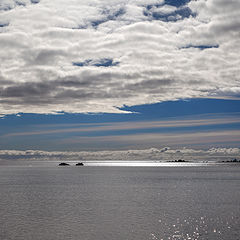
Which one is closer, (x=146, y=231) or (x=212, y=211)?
(x=146, y=231)

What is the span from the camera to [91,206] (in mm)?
78938

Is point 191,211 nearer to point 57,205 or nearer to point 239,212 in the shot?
point 239,212

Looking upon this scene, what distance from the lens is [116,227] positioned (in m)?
54.9

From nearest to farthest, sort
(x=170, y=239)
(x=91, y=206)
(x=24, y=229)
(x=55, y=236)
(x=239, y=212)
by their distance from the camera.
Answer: (x=170, y=239)
(x=55, y=236)
(x=24, y=229)
(x=239, y=212)
(x=91, y=206)

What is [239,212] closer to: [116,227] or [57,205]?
[116,227]

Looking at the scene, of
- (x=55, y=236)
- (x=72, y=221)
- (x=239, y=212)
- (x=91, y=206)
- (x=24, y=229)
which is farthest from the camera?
(x=91, y=206)

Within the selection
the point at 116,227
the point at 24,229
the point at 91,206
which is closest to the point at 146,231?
the point at 116,227

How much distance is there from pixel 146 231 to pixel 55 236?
13.3 metres

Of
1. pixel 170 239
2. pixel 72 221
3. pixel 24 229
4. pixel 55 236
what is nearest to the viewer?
pixel 170 239

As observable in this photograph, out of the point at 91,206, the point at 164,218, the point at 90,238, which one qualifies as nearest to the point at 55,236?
the point at 90,238

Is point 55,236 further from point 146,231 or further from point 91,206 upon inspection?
point 91,206

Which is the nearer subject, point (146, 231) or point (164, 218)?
point (146, 231)

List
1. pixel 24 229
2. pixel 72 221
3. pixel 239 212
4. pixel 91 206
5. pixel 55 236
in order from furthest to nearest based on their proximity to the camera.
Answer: pixel 91 206 < pixel 239 212 < pixel 72 221 < pixel 24 229 < pixel 55 236

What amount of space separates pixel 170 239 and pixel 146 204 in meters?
36.5
